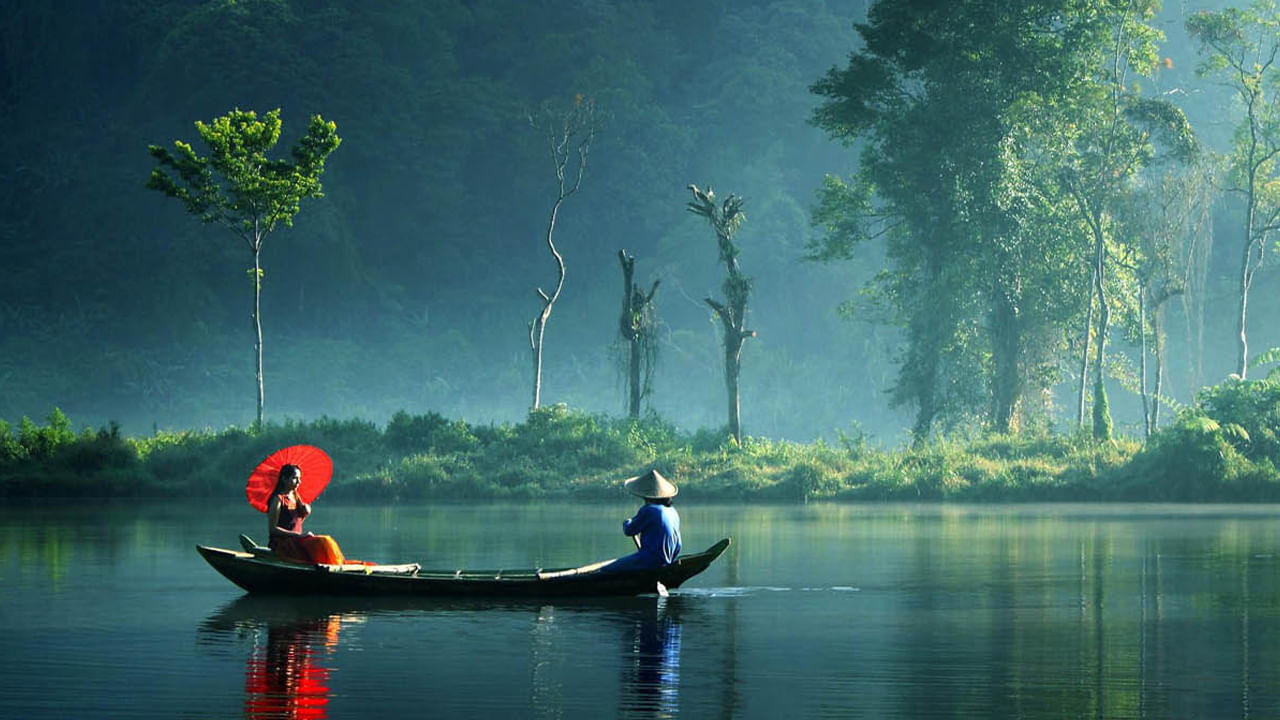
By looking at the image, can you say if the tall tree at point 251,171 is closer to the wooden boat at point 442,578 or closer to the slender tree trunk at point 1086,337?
the slender tree trunk at point 1086,337

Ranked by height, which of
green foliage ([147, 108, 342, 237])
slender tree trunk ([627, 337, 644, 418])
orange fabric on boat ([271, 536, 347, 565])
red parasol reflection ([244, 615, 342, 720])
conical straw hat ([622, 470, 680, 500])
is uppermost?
green foliage ([147, 108, 342, 237])

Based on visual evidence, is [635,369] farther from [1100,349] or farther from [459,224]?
[459,224]

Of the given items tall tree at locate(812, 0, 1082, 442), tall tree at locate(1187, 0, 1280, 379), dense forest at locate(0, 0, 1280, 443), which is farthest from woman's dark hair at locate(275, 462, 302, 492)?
dense forest at locate(0, 0, 1280, 443)

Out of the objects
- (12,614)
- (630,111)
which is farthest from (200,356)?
(12,614)

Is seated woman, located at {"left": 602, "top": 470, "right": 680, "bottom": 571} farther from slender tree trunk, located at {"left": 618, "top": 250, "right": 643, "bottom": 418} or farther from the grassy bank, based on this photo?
slender tree trunk, located at {"left": 618, "top": 250, "right": 643, "bottom": 418}

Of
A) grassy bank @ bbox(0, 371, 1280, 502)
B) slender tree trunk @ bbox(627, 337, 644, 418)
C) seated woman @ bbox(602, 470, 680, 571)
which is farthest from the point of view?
slender tree trunk @ bbox(627, 337, 644, 418)

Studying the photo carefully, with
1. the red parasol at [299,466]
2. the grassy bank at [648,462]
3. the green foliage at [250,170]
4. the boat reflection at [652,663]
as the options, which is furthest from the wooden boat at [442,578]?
the green foliage at [250,170]

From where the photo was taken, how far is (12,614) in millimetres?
20953

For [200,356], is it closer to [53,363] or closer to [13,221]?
[53,363]

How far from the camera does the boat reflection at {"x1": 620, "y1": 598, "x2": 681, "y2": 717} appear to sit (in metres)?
14.4

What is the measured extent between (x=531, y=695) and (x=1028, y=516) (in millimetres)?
28540

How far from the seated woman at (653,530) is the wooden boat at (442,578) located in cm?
13

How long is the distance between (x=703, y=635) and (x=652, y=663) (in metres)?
2.32

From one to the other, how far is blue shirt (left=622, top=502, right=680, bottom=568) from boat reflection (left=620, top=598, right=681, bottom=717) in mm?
641
